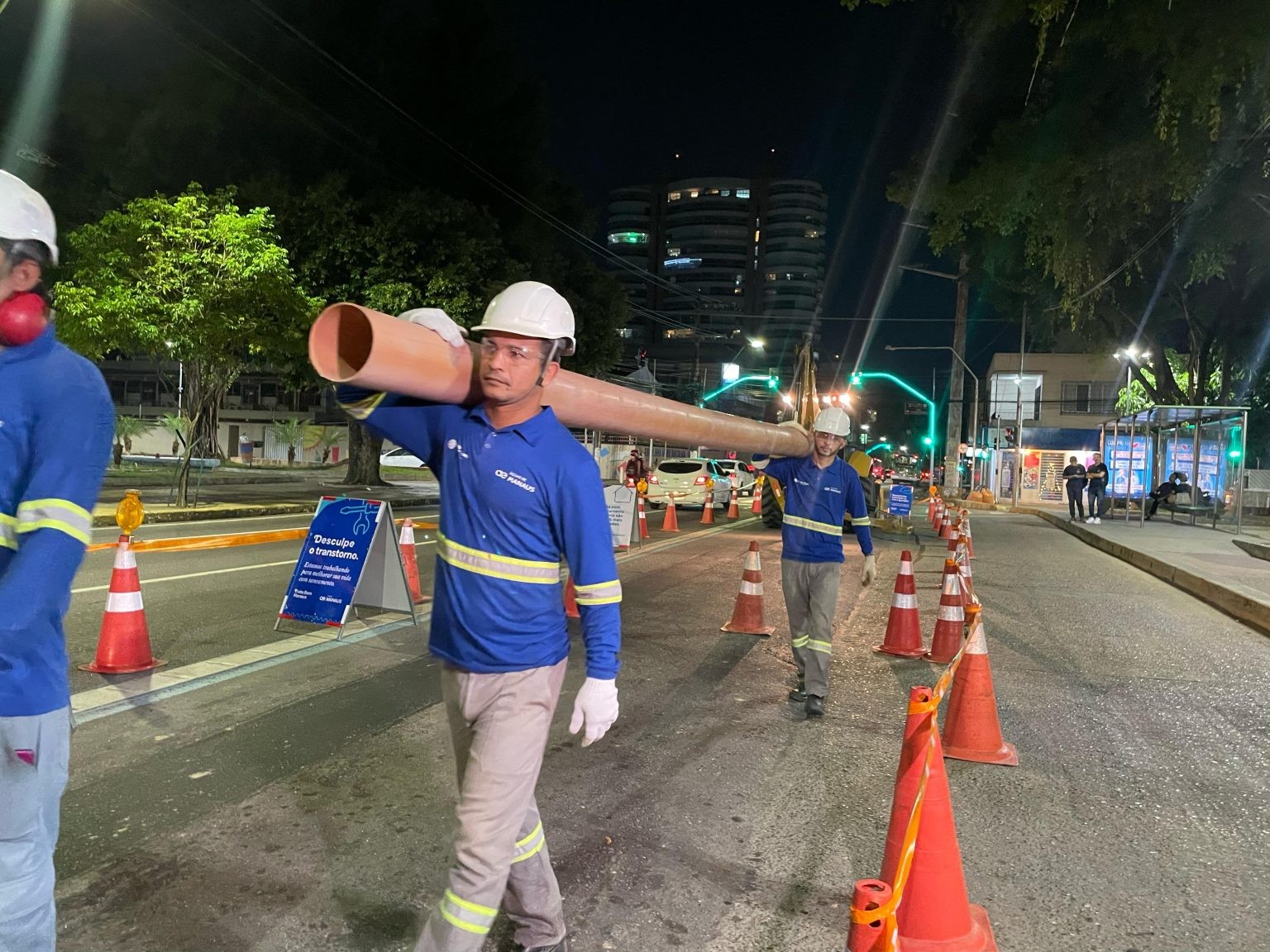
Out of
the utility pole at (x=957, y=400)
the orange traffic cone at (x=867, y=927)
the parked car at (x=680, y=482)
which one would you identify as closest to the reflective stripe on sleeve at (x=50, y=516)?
the orange traffic cone at (x=867, y=927)

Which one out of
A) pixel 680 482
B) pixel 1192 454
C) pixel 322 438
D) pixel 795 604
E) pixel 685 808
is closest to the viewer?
pixel 685 808

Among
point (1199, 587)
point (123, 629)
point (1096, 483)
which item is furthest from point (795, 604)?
point (1096, 483)

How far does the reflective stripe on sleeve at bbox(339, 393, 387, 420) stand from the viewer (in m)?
2.87

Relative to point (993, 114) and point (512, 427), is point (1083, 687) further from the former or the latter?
point (993, 114)

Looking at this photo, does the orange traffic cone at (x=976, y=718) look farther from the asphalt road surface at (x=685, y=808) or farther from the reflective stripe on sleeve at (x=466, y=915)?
the reflective stripe on sleeve at (x=466, y=915)

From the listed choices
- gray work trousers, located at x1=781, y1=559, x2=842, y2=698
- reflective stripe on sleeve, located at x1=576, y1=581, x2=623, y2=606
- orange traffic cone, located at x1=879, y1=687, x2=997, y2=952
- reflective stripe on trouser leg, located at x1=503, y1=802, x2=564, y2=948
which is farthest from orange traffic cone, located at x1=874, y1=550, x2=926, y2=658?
reflective stripe on sleeve, located at x1=576, y1=581, x2=623, y2=606

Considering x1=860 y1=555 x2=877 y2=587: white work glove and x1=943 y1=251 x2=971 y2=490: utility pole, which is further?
x1=943 y1=251 x2=971 y2=490: utility pole

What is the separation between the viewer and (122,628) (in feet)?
20.2

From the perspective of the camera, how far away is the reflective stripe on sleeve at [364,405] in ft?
9.40

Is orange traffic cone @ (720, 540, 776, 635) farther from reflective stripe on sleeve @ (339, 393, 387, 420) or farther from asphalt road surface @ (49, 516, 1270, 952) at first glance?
reflective stripe on sleeve @ (339, 393, 387, 420)

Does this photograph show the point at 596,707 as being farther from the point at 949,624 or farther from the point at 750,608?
the point at 750,608

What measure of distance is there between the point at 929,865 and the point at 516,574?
1696mm

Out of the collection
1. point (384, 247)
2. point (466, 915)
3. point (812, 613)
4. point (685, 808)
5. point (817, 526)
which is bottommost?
point (685, 808)

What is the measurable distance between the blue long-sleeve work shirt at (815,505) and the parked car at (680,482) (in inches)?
765
